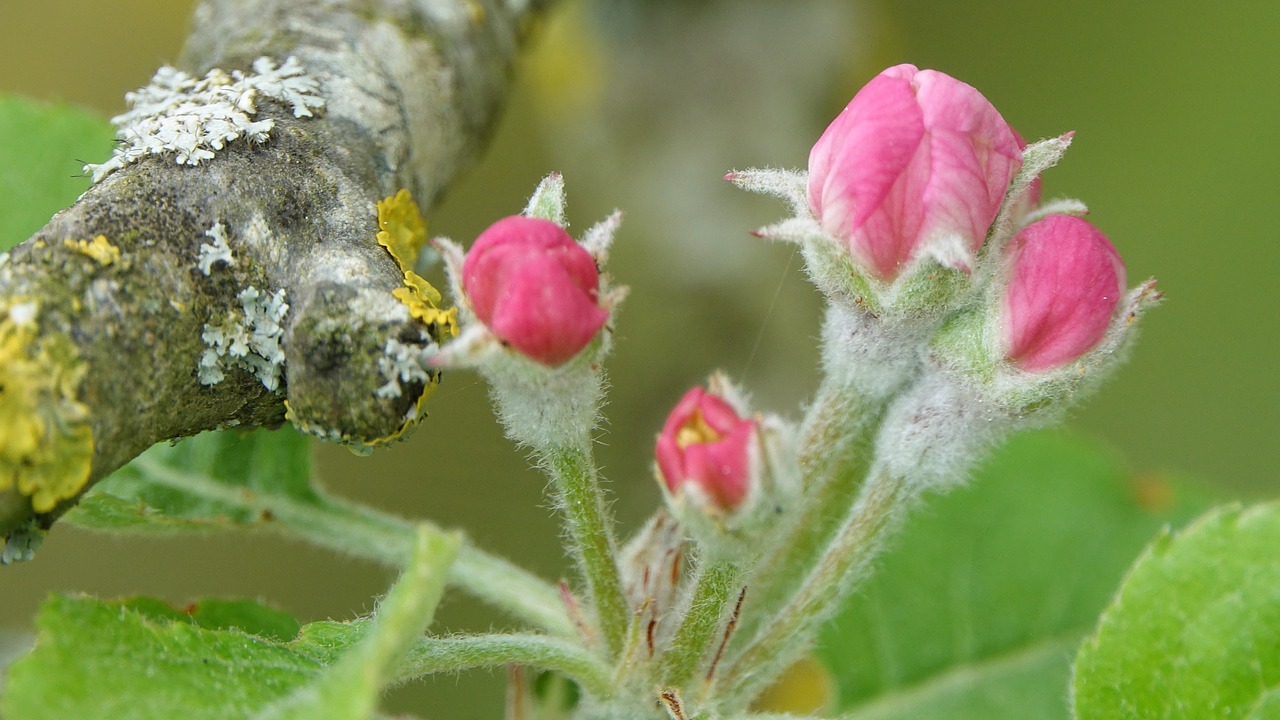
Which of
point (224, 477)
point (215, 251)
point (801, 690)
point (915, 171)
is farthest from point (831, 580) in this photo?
point (801, 690)

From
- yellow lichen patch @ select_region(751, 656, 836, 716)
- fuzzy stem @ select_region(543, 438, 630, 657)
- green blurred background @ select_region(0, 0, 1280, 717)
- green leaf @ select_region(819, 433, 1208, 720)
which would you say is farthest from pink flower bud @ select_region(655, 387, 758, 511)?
green blurred background @ select_region(0, 0, 1280, 717)

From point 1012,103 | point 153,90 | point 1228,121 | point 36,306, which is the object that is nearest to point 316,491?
point 153,90

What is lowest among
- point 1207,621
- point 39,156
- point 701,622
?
point 1207,621

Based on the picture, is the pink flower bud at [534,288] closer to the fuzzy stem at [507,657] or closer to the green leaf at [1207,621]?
the fuzzy stem at [507,657]

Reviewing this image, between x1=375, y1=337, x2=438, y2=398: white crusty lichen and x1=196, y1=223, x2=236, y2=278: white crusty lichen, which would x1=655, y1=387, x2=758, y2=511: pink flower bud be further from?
x1=196, y1=223, x2=236, y2=278: white crusty lichen

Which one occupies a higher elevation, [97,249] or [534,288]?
[97,249]

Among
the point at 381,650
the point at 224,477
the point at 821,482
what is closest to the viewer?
the point at 381,650

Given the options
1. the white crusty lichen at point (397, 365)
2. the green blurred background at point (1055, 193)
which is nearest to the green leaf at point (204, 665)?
the white crusty lichen at point (397, 365)

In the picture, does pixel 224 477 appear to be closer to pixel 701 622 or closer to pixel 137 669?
pixel 137 669
